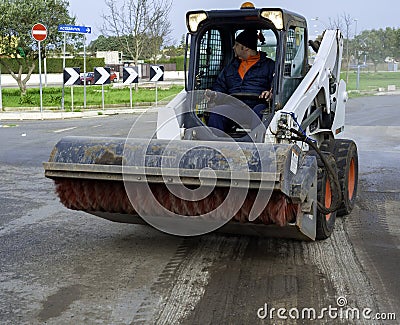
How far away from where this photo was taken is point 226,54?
24.2ft

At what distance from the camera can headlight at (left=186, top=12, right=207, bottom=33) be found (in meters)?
6.78

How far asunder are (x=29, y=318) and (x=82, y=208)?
1.53m

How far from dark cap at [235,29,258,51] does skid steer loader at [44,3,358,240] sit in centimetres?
9

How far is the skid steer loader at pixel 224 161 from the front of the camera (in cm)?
518

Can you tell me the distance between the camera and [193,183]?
17.0ft

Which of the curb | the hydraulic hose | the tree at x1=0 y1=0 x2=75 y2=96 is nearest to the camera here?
the hydraulic hose

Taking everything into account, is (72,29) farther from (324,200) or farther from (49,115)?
(324,200)

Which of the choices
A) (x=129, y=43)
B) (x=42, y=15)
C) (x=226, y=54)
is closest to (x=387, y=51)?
(x=129, y=43)

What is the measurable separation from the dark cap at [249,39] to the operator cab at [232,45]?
6 centimetres

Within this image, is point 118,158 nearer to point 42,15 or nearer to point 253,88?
point 253,88

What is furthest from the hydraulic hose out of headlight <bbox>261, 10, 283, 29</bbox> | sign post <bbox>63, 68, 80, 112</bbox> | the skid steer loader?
sign post <bbox>63, 68, 80, 112</bbox>

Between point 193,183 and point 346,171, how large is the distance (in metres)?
2.47

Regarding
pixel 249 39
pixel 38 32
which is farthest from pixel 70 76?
pixel 249 39

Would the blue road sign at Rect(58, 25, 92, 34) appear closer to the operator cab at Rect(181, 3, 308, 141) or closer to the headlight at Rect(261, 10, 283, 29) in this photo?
the operator cab at Rect(181, 3, 308, 141)
